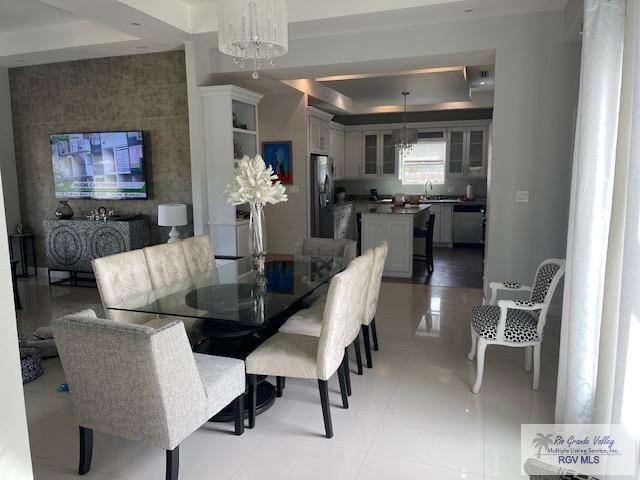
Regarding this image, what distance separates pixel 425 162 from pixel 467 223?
1695 millimetres

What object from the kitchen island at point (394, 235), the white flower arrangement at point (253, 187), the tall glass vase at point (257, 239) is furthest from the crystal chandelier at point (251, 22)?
the kitchen island at point (394, 235)

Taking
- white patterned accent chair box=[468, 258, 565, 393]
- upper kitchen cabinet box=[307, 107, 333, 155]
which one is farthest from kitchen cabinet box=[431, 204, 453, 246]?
white patterned accent chair box=[468, 258, 565, 393]

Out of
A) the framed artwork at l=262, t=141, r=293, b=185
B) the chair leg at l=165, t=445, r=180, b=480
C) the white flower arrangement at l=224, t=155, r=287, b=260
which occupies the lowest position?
the chair leg at l=165, t=445, r=180, b=480

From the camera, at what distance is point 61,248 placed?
19.2 feet

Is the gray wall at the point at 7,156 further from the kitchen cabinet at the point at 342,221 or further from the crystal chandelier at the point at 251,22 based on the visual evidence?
the kitchen cabinet at the point at 342,221

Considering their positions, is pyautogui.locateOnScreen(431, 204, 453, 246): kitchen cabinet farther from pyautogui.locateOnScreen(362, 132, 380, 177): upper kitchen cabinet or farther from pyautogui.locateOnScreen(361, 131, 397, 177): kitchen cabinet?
pyautogui.locateOnScreen(362, 132, 380, 177): upper kitchen cabinet

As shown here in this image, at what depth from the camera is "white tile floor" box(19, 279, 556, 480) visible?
2223 mm

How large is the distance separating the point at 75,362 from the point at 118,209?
4349 mm

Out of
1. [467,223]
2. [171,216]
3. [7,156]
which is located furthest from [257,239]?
[467,223]

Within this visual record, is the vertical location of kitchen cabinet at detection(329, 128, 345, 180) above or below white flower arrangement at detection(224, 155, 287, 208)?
above

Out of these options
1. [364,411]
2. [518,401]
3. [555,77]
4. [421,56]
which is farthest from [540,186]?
[364,411]

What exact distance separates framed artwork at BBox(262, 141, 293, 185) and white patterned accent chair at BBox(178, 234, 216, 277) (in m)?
3.44

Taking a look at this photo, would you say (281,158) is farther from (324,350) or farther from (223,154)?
(324,350)

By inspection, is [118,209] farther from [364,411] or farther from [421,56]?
[364,411]
